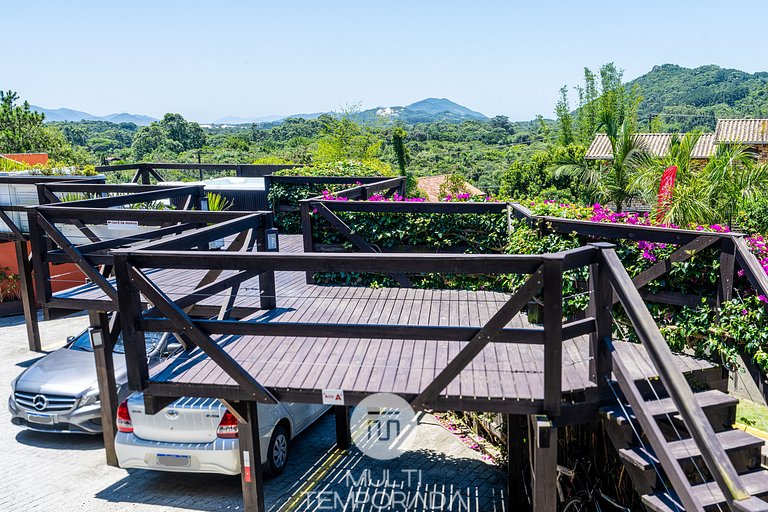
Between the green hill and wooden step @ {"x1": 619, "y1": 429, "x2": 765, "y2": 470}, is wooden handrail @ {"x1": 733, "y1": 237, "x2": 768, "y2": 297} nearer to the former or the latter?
wooden step @ {"x1": 619, "y1": 429, "x2": 765, "y2": 470}

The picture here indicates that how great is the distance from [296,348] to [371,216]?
305cm

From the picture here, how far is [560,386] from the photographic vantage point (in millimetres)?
4113

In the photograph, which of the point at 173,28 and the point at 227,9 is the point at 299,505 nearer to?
the point at 227,9

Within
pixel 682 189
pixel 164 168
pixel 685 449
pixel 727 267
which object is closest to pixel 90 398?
pixel 685 449

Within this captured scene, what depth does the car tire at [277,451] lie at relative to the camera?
696 cm

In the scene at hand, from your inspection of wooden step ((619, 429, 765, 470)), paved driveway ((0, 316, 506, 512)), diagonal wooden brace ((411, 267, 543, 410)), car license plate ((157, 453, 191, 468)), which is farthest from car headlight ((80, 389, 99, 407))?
wooden step ((619, 429, 765, 470))

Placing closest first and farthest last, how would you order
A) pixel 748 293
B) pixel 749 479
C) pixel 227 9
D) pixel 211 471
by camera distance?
1. pixel 749 479
2. pixel 748 293
3. pixel 211 471
4. pixel 227 9

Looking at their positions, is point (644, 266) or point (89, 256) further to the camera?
point (89, 256)

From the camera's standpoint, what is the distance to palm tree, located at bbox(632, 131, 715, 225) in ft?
24.8

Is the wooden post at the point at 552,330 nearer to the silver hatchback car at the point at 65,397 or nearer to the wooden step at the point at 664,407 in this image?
the wooden step at the point at 664,407

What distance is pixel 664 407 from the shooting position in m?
4.29

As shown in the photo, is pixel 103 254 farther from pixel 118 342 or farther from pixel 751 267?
pixel 751 267

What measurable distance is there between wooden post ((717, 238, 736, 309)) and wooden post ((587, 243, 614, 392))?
1557 millimetres

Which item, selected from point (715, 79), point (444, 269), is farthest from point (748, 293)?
point (715, 79)
